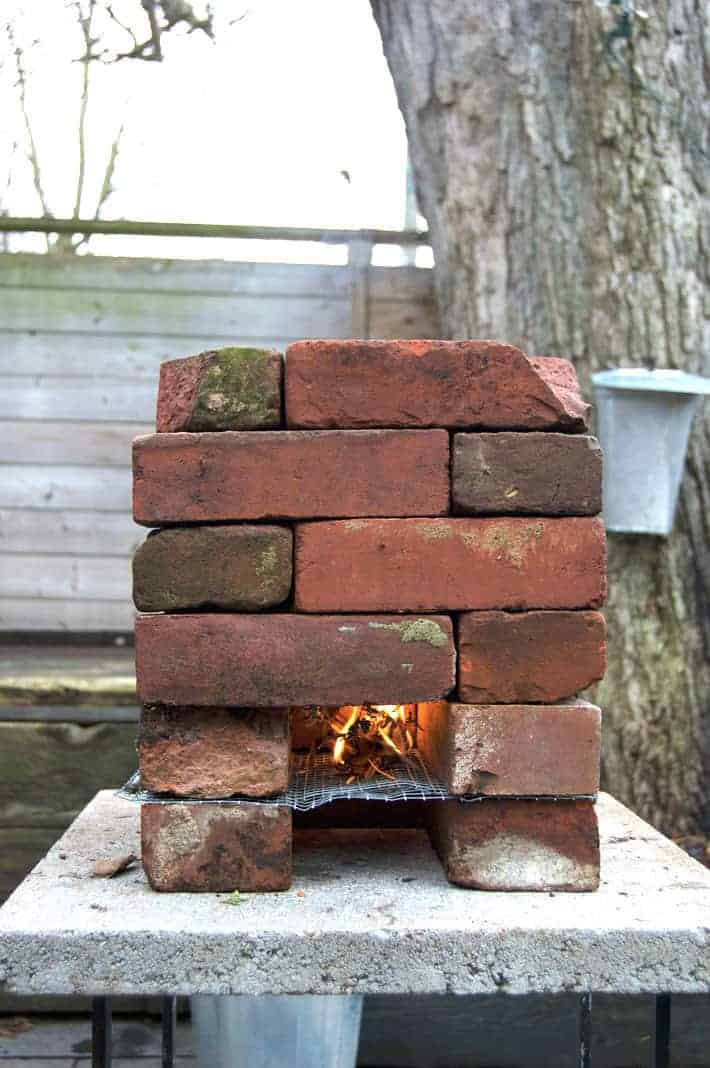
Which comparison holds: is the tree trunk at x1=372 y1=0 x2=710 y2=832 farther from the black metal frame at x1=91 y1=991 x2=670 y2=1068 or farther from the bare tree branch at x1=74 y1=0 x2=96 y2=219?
the bare tree branch at x1=74 y1=0 x2=96 y2=219

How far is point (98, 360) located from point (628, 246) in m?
1.95

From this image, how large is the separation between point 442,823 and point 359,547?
0.62 metres

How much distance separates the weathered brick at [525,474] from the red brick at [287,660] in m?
0.26

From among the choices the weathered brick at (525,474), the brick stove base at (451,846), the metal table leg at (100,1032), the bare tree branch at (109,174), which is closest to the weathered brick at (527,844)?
the brick stove base at (451,846)

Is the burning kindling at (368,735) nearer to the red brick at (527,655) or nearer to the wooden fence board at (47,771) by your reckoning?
the red brick at (527,655)

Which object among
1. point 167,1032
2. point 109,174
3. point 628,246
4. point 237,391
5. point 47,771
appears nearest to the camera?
point 237,391

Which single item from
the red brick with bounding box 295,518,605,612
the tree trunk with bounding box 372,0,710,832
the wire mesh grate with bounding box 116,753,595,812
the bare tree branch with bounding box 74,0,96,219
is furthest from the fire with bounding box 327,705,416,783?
the bare tree branch with bounding box 74,0,96,219

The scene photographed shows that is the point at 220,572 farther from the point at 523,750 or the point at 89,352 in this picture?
the point at 89,352

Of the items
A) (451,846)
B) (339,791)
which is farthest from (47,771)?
(451,846)

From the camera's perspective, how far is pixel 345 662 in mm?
2043

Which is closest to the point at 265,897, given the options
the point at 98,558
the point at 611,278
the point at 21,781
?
the point at 21,781

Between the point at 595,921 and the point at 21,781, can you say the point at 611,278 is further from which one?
the point at 21,781

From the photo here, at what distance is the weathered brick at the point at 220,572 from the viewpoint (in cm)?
205

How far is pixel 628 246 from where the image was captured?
328cm
